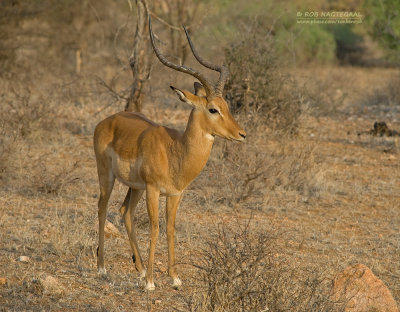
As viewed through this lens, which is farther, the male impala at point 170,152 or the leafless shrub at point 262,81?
the leafless shrub at point 262,81

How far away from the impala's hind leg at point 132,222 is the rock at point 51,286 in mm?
931

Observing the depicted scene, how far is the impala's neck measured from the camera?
526 cm

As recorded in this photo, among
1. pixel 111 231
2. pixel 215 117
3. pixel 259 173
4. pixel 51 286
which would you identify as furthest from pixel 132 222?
pixel 259 173

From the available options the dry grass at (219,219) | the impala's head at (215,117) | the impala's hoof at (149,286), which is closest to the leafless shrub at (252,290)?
the dry grass at (219,219)

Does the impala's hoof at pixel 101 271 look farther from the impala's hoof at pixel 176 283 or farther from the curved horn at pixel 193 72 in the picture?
the curved horn at pixel 193 72

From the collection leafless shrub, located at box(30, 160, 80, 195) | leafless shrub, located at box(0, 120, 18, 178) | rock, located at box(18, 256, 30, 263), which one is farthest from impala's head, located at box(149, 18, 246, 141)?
leafless shrub, located at box(0, 120, 18, 178)

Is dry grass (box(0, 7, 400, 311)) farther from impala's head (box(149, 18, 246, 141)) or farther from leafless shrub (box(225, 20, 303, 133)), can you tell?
impala's head (box(149, 18, 246, 141))

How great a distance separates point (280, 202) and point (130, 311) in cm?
414

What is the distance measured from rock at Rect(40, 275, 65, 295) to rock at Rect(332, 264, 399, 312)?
214cm

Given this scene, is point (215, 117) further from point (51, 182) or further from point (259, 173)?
point (51, 182)

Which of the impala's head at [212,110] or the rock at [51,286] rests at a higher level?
the impala's head at [212,110]

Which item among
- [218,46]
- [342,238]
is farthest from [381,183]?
[218,46]

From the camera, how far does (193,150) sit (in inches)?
207

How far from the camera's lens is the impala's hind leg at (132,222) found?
18.7 ft
